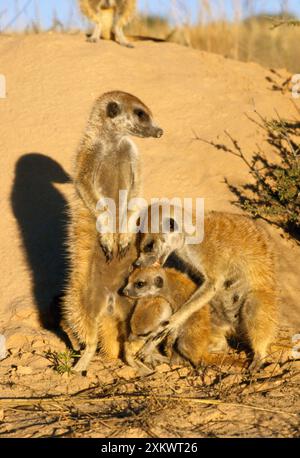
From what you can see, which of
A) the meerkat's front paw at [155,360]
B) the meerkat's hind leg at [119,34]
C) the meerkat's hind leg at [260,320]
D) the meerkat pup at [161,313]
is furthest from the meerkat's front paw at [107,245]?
the meerkat's hind leg at [119,34]

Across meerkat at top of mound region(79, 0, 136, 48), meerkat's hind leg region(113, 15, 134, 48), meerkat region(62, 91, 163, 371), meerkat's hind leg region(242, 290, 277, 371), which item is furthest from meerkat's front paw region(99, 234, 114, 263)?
meerkat at top of mound region(79, 0, 136, 48)

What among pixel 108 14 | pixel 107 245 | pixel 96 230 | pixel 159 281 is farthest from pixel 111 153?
pixel 108 14

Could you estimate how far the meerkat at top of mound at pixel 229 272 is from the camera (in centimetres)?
510

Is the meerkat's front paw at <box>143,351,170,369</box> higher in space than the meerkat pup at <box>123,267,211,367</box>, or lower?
lower

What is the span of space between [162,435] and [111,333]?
154 centimetres

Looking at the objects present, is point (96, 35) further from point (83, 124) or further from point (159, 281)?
point (159, 281)

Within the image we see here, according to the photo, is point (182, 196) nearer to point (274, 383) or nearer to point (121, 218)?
point (121, 218)

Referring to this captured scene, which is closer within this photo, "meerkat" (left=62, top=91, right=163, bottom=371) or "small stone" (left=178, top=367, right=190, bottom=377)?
"small stone" (left=178, top=367, right=190, bottom=377)

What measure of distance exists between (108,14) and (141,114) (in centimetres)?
452

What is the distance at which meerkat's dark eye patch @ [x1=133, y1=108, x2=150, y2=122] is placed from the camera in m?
5.39

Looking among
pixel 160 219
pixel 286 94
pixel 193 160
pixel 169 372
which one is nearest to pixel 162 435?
pixel 169 372

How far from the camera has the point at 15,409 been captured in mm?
4344

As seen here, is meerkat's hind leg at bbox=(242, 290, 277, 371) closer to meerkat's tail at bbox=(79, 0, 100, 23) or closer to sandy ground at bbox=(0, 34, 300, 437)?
→ sandy ground at bbox=(0, 34, 300, 437)

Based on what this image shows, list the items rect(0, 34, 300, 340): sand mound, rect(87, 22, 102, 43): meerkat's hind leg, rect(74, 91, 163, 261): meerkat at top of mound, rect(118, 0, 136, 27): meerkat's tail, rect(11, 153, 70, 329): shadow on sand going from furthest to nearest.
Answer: rect(118, 0, 136, 27): meerkat's tail, rect(87, 22, 102, 43): meerkat's hind leg, rect(0, 34, 300, 340): sand mound, rect(11, 153, 70, 329): shadow on sand, rect(74, 91, 163, 261): meerkat at top of mound
